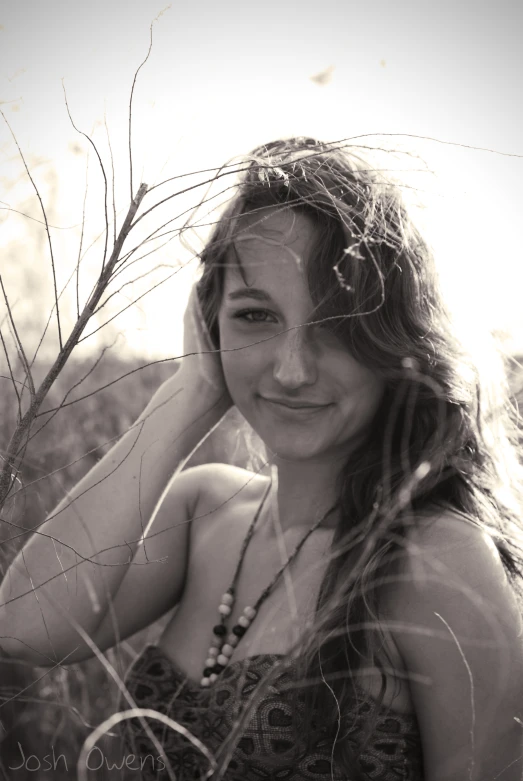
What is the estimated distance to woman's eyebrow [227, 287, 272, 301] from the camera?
1.29 m

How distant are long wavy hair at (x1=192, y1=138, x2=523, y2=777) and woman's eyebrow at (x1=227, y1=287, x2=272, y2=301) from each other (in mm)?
99

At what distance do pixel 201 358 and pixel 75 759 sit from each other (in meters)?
1.12

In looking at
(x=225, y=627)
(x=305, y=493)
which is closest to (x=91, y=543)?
(x=225, y=627)

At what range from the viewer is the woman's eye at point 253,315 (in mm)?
1347

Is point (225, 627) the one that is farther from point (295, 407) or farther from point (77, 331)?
point (77, 331)

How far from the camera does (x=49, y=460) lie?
2.42 m

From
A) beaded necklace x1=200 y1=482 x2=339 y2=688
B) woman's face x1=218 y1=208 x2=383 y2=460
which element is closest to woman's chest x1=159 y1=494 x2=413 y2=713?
beaded necklace x1=200 y1=482 x2=339 y2=688

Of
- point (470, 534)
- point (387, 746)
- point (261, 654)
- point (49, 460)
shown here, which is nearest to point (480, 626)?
point (470, 534)

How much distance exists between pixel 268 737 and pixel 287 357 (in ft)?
2.15

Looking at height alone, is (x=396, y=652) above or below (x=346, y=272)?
below

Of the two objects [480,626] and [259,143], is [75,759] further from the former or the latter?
[259,143]

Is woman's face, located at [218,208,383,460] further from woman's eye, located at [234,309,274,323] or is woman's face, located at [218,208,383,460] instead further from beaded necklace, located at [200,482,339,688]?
beaded necklace, located at [200,482,339,688]

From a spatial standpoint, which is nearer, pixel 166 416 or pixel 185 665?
pixel 185 665

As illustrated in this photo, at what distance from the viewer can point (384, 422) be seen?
4.47 ft
